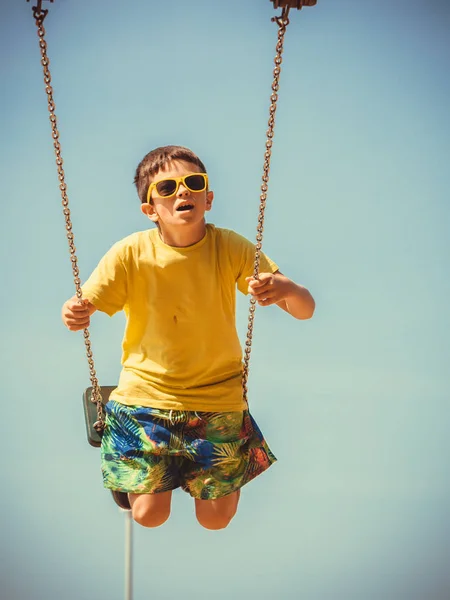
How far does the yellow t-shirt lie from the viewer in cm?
351

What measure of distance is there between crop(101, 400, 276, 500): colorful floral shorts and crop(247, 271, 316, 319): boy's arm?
0.47 meters

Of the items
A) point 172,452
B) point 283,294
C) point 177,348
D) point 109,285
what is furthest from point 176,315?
point 172,452

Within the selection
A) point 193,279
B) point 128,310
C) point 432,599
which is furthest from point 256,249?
A: point 432,599

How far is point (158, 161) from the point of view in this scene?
3.61 metres

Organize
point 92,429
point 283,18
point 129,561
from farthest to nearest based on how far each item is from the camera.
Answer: point 129,561
point 92,429
point 283,18

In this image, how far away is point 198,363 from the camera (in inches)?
138

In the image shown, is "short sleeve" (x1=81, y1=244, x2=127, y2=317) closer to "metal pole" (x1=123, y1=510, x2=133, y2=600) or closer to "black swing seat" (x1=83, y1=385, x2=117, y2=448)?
"black swing seat" (x1=83, y1=385, x2=117, y2=448)

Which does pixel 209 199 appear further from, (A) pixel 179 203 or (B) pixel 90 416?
(B) pixel 90 416

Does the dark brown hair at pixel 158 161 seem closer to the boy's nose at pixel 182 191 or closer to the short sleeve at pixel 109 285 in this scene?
the boy's nose at pixel 182 191

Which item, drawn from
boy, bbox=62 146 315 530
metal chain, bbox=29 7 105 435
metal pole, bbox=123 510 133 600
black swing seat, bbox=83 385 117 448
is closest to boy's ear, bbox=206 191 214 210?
boy, bbox=62 146 315 530

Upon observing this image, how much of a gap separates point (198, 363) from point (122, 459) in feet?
1.54

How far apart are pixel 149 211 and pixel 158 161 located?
0.20 metres

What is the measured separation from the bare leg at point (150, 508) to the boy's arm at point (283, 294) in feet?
2.74

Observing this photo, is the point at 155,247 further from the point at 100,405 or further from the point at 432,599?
the point at 432,599
